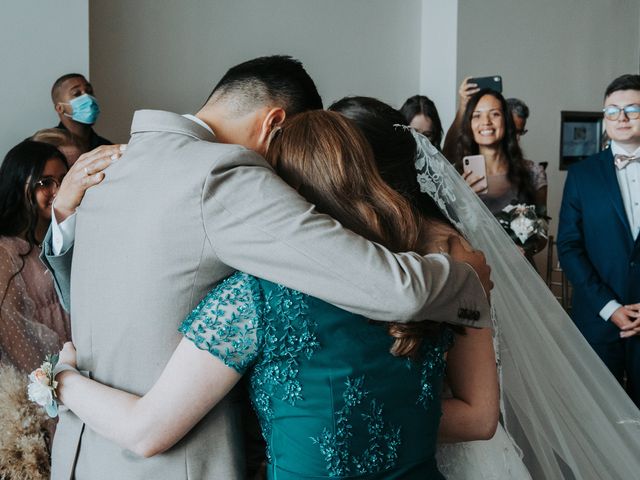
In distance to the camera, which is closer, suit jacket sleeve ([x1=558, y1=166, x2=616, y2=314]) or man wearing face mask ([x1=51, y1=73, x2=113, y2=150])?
suit jacket sleeve ([x1=558, y1=166, x2=616, y2=314])

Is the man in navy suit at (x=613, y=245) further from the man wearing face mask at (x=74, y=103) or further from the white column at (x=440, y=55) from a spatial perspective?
the white column at (x=440, y=55)

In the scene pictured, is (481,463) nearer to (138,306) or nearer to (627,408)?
(627,408)

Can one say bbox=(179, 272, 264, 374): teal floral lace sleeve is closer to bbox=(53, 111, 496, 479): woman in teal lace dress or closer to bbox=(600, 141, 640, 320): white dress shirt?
bbox=(53, 111, 496, 479): woman in teal lace dress

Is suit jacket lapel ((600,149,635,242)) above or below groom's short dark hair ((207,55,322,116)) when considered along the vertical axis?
below

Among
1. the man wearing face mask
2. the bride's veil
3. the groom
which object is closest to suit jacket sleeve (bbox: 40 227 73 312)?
the groom

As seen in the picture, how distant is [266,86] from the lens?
5.98 feet

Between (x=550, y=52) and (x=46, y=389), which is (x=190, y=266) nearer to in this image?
(x=46, y=389)

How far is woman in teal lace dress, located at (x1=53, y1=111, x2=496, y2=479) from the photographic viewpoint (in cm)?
127

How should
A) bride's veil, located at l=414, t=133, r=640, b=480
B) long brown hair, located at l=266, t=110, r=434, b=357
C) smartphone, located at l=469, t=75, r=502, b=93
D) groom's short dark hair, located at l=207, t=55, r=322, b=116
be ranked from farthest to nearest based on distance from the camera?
1. smartphone, located at l=469, t=75, r=502, b=93
2. bride's veil, located at l=414, t=133, r=640, b=480
3. groom's short dark hair, located at l=207, t=55, r=322, b=116
4. long brown hair, located at l=266, t=110, r=434, b=357

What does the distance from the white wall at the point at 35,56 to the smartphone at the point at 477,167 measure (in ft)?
7.72

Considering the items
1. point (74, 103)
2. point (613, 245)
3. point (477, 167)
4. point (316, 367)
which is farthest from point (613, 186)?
point (74, 103)

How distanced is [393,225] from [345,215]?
99 mm

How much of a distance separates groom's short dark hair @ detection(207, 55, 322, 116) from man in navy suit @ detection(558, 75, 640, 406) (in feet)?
6.70

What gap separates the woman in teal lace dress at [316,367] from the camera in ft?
4.16
